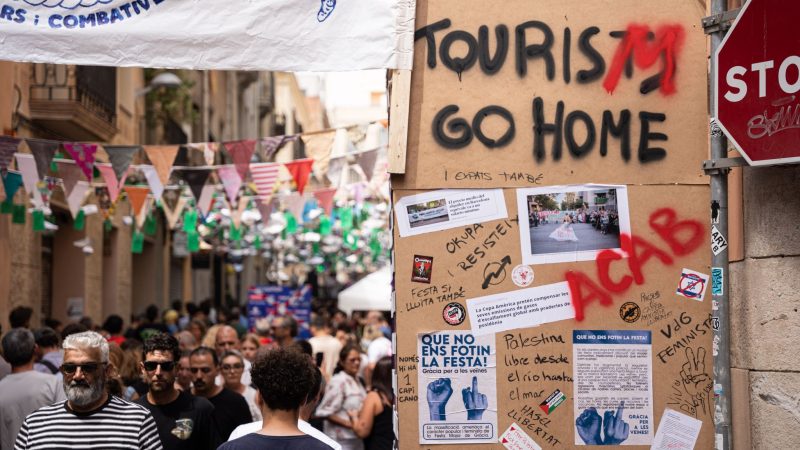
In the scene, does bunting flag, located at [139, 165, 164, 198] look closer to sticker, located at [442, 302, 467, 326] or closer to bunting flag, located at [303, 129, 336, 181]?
bunting flag, located at [303, 129, 336, 181]

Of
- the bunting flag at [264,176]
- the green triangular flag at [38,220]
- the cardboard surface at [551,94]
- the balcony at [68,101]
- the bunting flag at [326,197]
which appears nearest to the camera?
the cardboard surface at [551,94]

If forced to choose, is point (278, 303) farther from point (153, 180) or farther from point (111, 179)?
point (111, 179)

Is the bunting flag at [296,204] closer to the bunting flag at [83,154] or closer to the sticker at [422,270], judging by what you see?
the bunting flag at [83,154]

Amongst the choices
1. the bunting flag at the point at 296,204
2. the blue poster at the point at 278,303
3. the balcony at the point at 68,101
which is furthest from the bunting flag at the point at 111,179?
the blue poster at the point at 278,303

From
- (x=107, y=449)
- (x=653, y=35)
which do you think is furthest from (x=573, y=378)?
(x=107, y=449)

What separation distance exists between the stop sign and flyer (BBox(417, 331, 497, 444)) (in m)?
1.42

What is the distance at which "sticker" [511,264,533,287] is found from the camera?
5.23m

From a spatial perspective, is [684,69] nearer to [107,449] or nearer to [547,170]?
[547,170]

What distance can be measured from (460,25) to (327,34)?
59 centimetres

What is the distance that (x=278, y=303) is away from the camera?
25.3 metres

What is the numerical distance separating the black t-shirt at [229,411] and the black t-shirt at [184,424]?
0.97 m

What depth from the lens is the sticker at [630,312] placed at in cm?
523

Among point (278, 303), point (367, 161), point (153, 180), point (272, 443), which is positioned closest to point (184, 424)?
point (272, 443)

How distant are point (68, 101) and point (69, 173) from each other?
436 centimetres
